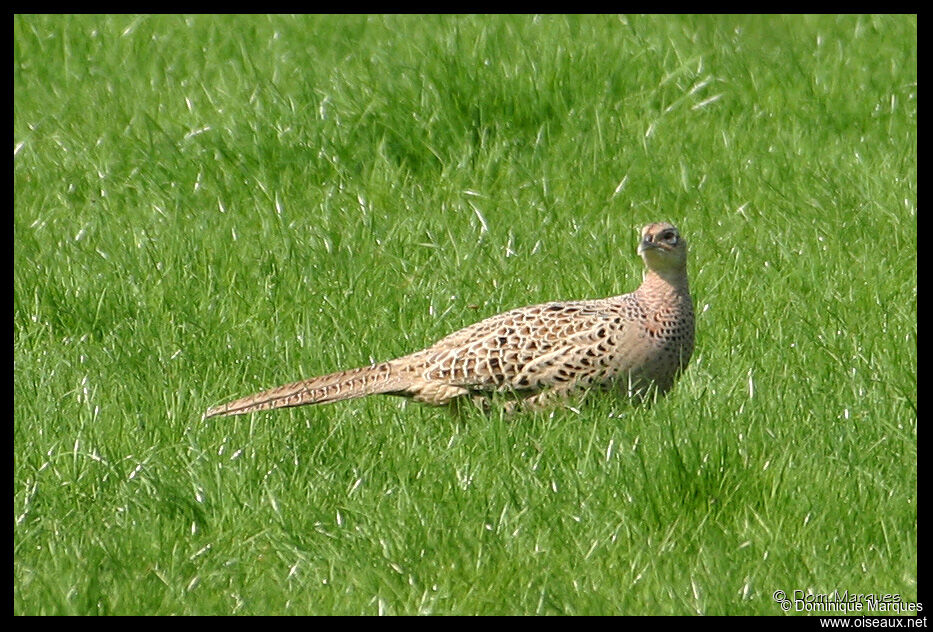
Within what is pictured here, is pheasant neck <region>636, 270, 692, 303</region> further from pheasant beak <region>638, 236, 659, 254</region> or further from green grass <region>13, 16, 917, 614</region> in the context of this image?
green grass <region>13, 16, 917, 614</region>

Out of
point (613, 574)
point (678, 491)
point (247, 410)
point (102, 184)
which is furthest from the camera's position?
point (102, 184)

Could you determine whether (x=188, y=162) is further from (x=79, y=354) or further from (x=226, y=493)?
(x=226, y=493)

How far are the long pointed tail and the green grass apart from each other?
6cm

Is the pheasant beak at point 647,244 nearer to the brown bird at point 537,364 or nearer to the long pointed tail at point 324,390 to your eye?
the brown bird at point 537,364

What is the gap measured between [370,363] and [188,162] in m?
2.45

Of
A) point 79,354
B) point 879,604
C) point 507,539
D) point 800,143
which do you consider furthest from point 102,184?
point 879,604

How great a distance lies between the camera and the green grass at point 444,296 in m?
4.59

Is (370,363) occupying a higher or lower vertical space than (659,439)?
lower

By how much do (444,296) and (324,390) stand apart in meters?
1.26

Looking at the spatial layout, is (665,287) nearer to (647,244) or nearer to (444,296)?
(647,244)

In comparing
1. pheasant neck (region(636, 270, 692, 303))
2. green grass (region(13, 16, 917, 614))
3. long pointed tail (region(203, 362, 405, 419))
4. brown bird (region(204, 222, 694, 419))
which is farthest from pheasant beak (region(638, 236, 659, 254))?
long pointed tail (region(203, 362, 405, 419))

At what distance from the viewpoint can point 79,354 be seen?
20.8 ft

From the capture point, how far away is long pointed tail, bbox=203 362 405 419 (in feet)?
18.4

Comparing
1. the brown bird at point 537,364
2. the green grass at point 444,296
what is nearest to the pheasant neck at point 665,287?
the brown bird at point 537,364
